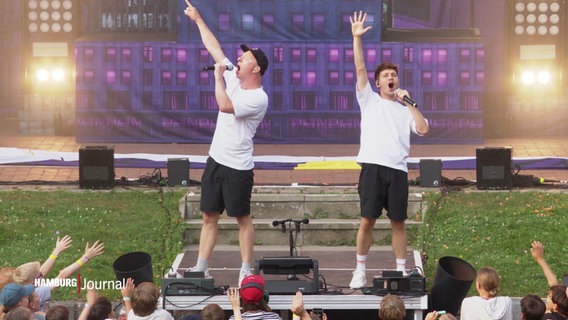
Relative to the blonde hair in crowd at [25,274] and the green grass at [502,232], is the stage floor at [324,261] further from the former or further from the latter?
the blonde hair in crowd at [25,274]

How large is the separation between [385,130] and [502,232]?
280 centimetres

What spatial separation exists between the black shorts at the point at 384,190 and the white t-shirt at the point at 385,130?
6 cm

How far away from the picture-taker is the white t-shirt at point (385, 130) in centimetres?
1174

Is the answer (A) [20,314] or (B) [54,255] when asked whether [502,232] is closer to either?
(B) [54,255]

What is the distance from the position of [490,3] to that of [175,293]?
13.5m

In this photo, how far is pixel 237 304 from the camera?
30.7 feet

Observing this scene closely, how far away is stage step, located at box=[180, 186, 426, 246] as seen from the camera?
14.3m

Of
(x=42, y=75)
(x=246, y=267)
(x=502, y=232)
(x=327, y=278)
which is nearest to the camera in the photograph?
(x=246, y=267)

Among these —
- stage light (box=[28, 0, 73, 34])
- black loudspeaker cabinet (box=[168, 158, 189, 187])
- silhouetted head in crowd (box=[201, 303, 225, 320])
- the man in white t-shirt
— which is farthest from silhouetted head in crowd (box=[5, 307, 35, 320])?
stage light (box=[28, 0, 73, 34])

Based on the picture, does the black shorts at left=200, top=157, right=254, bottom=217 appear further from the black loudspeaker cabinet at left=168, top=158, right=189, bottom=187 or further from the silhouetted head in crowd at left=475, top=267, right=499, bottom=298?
the black loudspeaker cabinet at left=168, top=158, right=189, bottom=187

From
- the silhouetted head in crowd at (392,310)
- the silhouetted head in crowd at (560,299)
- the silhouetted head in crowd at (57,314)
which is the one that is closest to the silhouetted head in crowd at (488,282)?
the silhouetted head in crowd at (560,299)

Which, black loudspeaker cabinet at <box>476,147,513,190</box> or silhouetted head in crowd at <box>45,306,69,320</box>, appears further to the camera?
black loudspeaker cabinet at <box>476,147,513,190</box>

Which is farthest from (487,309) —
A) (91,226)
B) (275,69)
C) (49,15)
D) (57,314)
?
(49,15)

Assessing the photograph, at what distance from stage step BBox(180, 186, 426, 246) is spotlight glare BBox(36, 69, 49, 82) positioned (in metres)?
9.58
